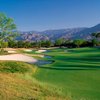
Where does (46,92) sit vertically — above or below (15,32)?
below

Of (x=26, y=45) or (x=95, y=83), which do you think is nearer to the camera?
(x=95, y=83)

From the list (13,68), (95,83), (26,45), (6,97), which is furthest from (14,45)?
(6,97)

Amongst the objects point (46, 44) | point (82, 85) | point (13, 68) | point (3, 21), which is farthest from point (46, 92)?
point (46, 44)

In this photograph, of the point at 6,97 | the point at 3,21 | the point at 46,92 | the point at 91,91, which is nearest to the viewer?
the point at 6,97

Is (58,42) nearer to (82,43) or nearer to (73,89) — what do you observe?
(82,43)

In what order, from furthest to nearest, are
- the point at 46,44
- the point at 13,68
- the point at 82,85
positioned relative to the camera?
the point at 46,44, the point at 13,68, the point at 82,85

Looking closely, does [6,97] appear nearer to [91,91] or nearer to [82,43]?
[91,91]

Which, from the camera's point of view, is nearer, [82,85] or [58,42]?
[82,85]

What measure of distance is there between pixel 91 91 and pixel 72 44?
134734mm

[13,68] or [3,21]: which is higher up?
[3,21]

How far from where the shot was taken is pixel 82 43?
14662 centimetres

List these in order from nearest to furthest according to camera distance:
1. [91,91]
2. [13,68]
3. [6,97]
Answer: [6,97]
[91,91]
[13,68]

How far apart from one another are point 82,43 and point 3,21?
101 meters

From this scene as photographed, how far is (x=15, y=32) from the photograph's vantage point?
165ft
